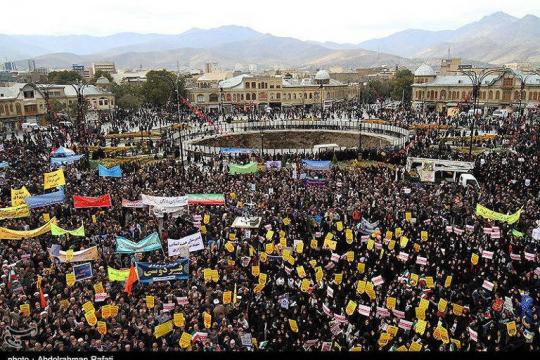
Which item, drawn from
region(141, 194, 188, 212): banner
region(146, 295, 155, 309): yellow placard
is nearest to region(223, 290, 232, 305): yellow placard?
region(146, 295, 155, 309): yellow placard

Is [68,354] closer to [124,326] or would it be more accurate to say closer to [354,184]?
[124,326]

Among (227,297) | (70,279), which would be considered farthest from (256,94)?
(227,297)

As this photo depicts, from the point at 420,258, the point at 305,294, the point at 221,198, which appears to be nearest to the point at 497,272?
the point at 420,258

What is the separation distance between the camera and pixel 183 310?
13.5 m

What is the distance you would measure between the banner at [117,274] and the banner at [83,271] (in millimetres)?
658

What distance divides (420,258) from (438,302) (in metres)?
2.53

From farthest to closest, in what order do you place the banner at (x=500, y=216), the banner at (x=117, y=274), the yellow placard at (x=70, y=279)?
the banner at (x=500, y=216) → the banner at (x=117, y=274) → the yellow placard at (x=70, y=279)

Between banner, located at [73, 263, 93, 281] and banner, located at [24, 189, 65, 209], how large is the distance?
738cm

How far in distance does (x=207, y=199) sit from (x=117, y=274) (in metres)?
7.93

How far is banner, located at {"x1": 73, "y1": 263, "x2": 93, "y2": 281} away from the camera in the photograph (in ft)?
49.4

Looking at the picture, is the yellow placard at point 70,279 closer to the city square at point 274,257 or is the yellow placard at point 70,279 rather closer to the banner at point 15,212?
the city square at point 274,257

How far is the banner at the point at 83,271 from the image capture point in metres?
15.1

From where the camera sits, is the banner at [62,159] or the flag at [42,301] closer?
the flag at [42,301]

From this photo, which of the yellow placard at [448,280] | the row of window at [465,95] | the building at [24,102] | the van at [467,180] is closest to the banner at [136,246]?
the yellow placard at [448,280]
